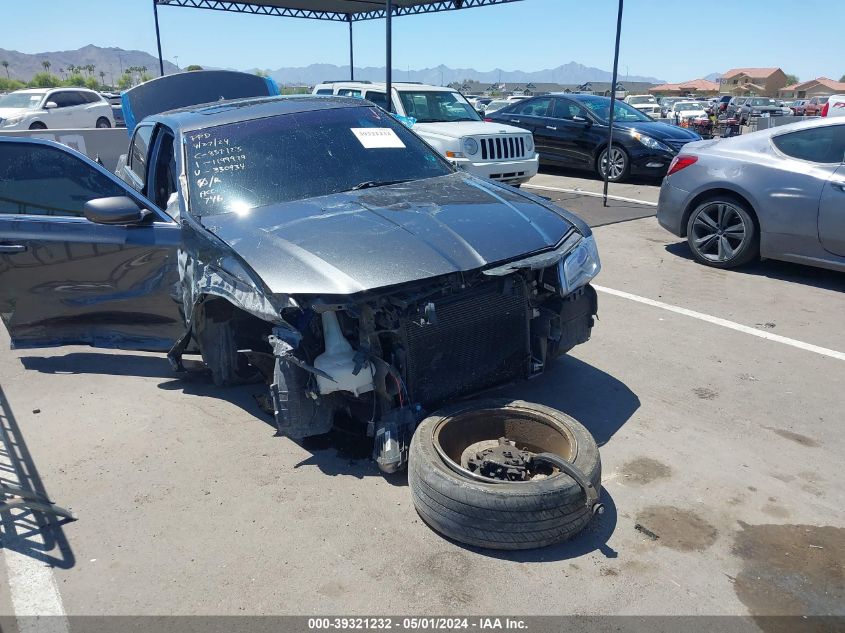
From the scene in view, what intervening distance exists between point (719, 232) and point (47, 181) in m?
6.22

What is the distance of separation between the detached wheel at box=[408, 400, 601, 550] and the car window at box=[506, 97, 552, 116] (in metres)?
11.6

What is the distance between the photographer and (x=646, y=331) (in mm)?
5363

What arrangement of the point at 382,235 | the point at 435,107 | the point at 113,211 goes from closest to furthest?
the point at 382,235
the point at 113,211
the point at 435,107

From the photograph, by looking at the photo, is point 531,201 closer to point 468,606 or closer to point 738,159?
point 468,606

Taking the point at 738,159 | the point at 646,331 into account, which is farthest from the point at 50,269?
the point at 738,159

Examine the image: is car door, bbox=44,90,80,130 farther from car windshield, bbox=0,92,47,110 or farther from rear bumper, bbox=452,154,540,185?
rear bumper, bbox=452,154,540,185

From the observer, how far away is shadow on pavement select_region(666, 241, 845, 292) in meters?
6.54

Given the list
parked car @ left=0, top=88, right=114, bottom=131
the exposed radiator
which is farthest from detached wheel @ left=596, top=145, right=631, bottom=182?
parked car @ left=0, top=88, right=114, bottom=131

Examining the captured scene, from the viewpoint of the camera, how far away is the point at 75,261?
430cm

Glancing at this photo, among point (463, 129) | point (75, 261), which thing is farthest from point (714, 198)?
point (75, 261)

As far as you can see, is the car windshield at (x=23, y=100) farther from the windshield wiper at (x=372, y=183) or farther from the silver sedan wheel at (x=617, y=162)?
the windshield wiper at (x=372, y=183)

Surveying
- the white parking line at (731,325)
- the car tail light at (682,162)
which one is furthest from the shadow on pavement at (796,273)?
the white parking line at (731,325)

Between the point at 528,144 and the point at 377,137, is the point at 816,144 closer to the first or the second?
the point at 377,137

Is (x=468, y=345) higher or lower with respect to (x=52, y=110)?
lower
